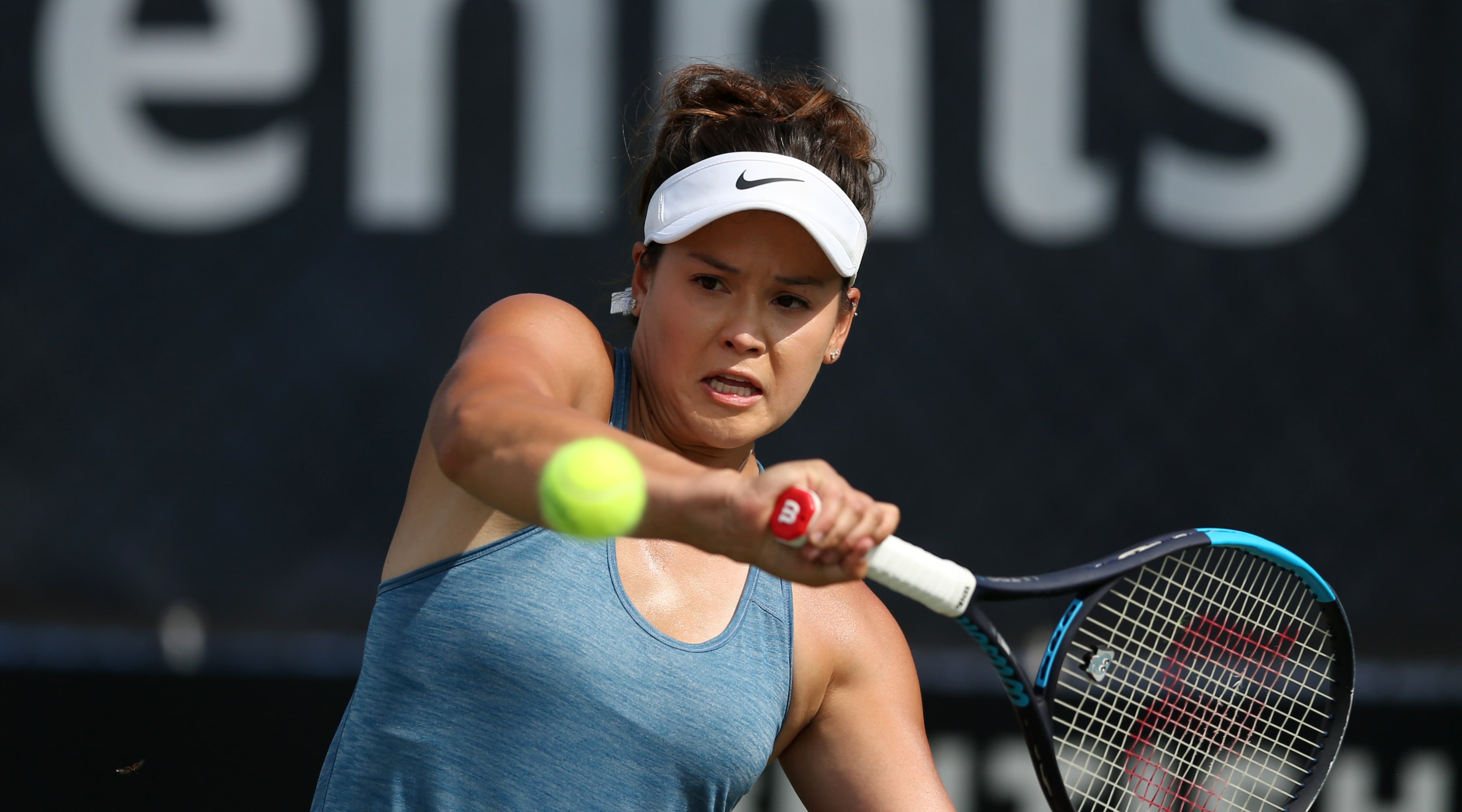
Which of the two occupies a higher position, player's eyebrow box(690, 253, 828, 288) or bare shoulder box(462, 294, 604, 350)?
player's eyebrow box(690, 253, 828, 288)

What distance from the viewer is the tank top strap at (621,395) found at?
4.76ft

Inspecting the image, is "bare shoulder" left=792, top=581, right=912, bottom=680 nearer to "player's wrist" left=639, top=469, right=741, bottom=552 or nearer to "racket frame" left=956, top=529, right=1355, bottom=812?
"racket frame" left=956, top=529, right=1355, bottom=812

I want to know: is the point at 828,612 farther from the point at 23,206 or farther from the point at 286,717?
the point at 23,206

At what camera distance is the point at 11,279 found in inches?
103

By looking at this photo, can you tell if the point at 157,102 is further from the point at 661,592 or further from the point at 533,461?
the point at 533,461

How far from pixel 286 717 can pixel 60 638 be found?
17.5 inches

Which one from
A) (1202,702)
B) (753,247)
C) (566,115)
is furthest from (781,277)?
(566,115)

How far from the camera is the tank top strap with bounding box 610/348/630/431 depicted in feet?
4.76

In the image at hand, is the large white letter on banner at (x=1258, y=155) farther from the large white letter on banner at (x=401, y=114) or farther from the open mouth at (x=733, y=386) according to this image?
the open mouth at (x=733, y=386)

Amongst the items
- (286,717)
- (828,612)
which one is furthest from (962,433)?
(286,717)

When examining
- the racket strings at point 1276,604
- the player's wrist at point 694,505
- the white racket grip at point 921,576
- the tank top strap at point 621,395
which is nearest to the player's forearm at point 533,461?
the player's wrist at point 694,505

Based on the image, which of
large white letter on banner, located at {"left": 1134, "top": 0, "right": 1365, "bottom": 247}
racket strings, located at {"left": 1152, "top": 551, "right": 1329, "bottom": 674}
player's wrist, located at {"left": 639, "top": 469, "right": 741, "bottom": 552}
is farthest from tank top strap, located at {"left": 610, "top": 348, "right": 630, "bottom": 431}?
large white letter on banner, located at {"left": 1134, "top": 0, "right": 1365, "bottom": 247}

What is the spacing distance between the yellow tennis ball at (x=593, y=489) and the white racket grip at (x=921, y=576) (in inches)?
8.0

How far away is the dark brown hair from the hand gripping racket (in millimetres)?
470
